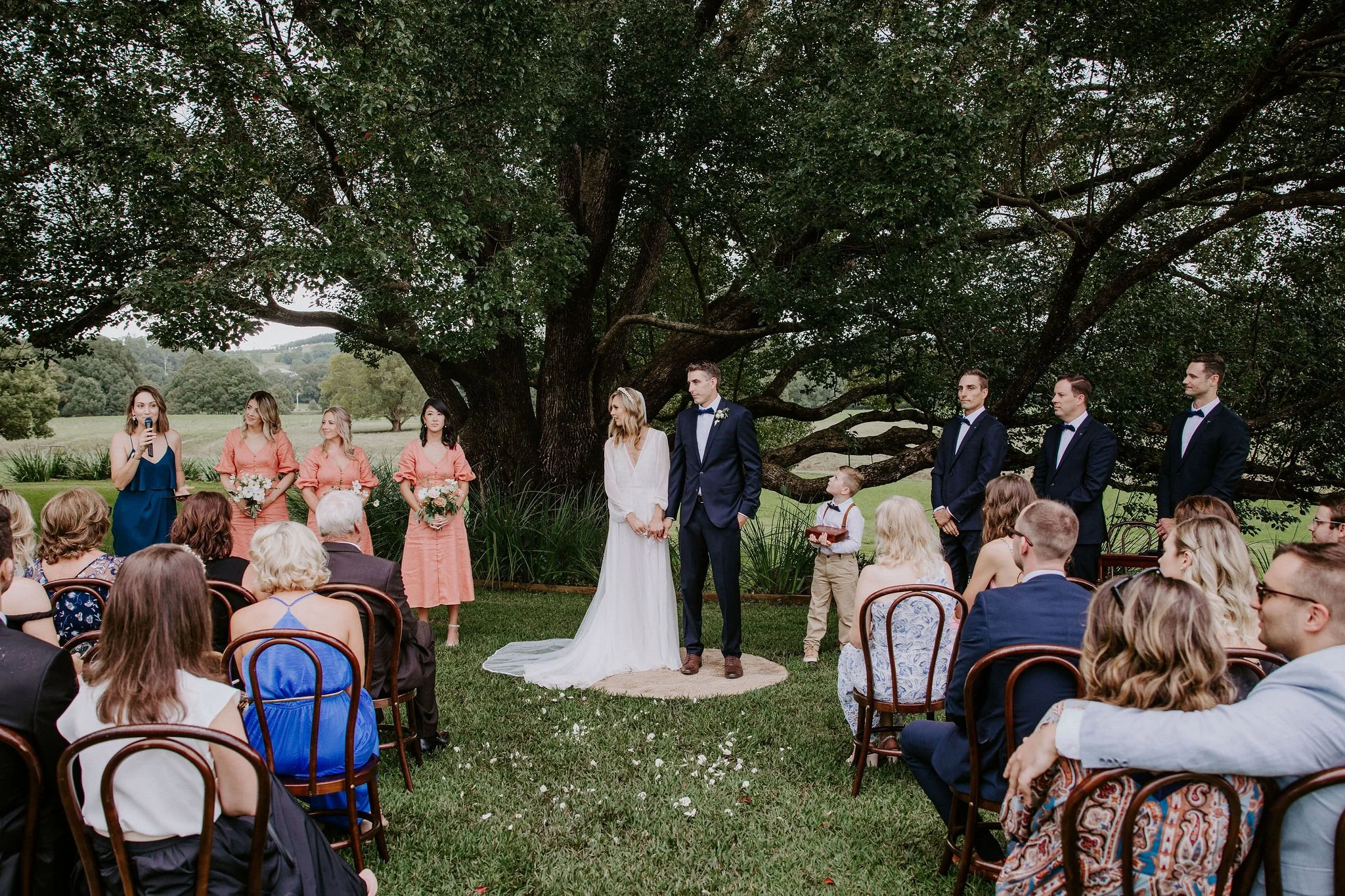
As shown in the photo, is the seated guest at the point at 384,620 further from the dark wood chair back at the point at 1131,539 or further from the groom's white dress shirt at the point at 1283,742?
the dark wood chair back at the point at 1131,539

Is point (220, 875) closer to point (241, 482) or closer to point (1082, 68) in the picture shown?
point (241, 482)

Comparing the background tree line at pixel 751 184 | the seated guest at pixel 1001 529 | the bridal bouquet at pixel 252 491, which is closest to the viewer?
the seated guest at pixel 1001 529

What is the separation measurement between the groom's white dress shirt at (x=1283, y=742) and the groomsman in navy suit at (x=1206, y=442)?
12.6 feet

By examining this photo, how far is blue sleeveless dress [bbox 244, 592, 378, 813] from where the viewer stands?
3111 mm

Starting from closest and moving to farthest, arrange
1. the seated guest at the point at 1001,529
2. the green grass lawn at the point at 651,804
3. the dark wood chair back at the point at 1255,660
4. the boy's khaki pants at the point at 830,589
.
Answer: the dark wood chair back at the point at 1255,660, the green grass lawn at the point at 651,804, the seated guest at the point at 1001,529, the boy's khaki pants at the point at 830,589

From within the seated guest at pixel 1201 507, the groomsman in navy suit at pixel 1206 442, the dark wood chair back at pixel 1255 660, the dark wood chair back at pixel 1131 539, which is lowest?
the dark wood chair back at pixel 1131 539

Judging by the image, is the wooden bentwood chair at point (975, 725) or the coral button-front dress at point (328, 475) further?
the coral button-front dress at point (328, 475)

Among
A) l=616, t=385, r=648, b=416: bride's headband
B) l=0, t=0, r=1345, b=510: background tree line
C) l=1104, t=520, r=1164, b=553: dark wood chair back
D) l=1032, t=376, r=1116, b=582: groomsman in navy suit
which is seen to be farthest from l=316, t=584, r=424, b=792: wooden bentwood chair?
l=1104, t=520, r=1164, b=553: dark wood chair back

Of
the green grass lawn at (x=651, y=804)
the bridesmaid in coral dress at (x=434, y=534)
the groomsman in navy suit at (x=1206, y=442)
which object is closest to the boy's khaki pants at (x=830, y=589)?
the green grass lawn at (x=651, y=804)

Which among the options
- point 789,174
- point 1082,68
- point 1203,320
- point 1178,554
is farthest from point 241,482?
point 1203,320

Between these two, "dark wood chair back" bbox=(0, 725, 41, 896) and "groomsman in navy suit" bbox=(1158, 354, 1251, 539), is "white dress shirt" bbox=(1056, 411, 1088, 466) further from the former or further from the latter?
"dark wood chair back" bbox=(0, 725, 41, 896)

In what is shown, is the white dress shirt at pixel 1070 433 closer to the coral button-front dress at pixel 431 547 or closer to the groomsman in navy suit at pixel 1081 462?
the groomsman in navy suit at pixel 1081 462

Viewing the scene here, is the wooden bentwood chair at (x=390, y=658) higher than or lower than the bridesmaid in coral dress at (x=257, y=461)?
lower

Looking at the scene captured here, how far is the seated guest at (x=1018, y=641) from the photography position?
8.87ft
